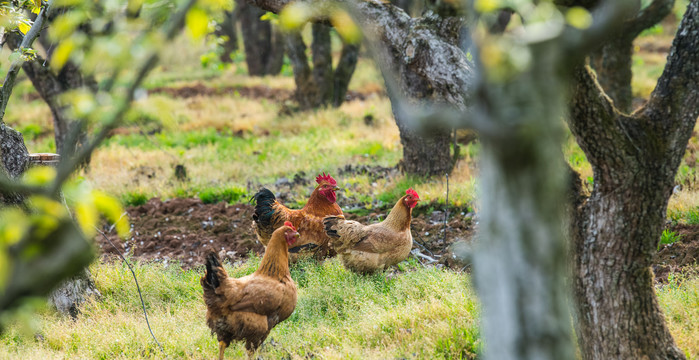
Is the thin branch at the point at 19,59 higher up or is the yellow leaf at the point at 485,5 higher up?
the yellow leaf at the point at 485,5

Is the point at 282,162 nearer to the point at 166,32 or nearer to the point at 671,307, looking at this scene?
the point at 671,307

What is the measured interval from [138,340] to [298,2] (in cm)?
321

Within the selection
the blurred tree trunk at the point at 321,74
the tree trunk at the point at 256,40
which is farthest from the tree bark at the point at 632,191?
the tree trunk at the point at 256,40

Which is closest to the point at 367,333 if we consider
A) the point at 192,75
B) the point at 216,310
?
the point at 216,310

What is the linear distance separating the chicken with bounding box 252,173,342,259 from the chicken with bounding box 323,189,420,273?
0.35 m

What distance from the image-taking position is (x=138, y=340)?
199 inches

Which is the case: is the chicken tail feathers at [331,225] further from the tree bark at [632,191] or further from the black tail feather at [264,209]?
the tree bark at [632,191]

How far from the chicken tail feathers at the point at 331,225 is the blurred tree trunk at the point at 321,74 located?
9.89 metres

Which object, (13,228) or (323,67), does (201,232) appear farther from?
(323,67)

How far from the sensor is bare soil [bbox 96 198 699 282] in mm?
6358

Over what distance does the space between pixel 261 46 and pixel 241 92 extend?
460 centimetres

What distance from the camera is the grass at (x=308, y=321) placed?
457 centimetres

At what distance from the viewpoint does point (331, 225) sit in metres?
6.30

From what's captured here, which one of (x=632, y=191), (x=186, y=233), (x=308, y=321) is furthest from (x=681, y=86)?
(x=186, y=233)
